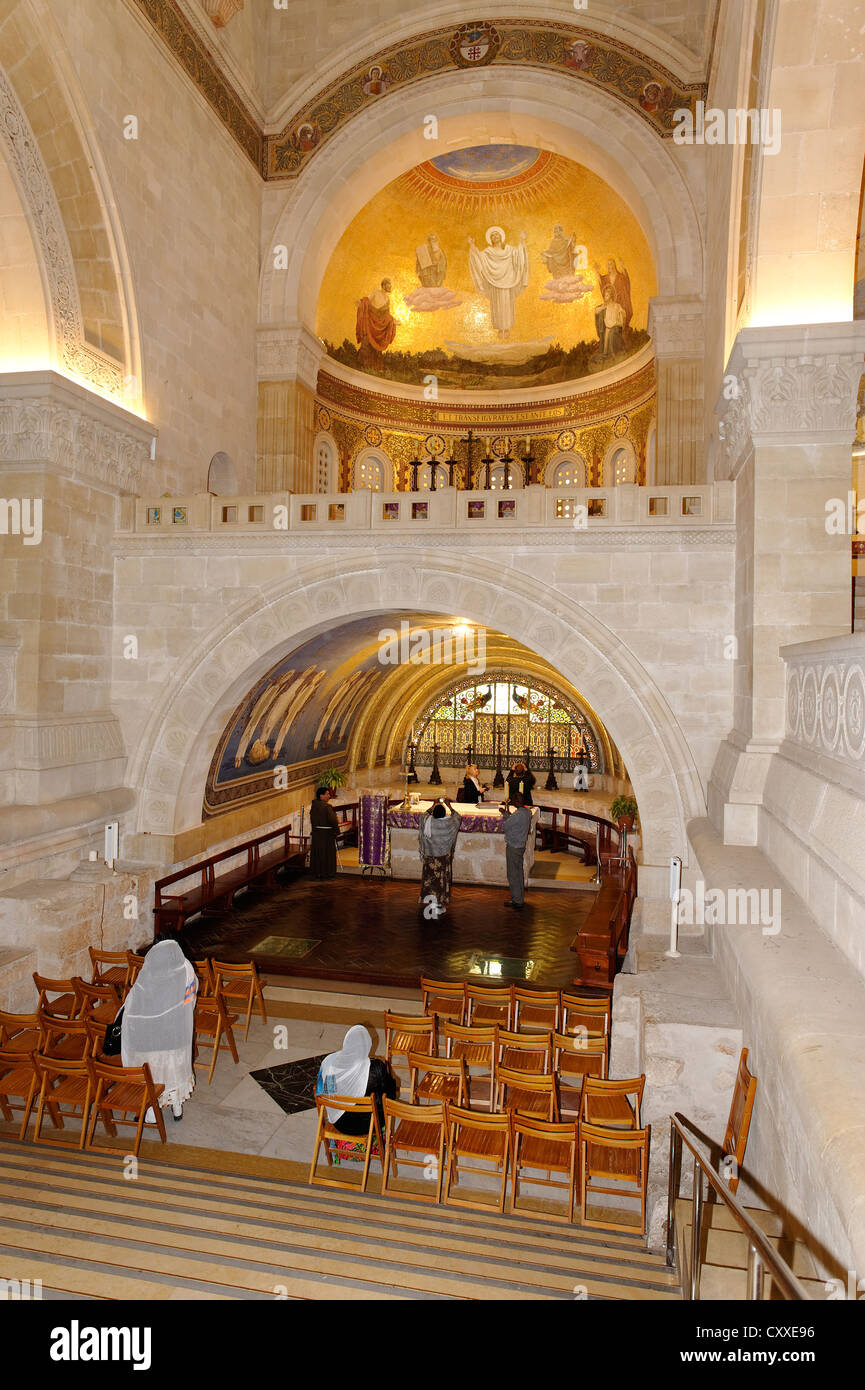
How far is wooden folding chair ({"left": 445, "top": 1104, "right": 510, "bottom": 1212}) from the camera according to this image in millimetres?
5383

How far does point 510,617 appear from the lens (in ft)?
32.5

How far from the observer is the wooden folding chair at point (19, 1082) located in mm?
6199

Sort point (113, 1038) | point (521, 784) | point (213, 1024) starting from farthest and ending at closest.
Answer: point (521, 784), point (213, 1024), point (113, 1038)

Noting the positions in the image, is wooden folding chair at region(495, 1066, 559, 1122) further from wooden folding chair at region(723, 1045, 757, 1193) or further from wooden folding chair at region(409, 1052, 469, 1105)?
wooden folding chair at region(723, 1045, 757, 1193)

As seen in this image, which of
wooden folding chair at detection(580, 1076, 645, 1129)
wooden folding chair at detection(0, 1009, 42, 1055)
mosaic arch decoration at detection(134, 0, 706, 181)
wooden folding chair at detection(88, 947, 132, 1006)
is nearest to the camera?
wooden folding chair at detection(580, 1076, 645, 1129)

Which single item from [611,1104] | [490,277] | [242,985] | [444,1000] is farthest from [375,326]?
[611,1104]

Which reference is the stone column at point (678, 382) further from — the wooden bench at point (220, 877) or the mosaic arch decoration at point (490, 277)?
the wooden bench at point (220, 877)

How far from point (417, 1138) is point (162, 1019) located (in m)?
2.15

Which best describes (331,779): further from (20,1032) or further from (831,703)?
(831,703)

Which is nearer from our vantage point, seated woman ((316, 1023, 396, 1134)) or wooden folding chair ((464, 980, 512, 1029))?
seated woman ((316, 1023, 396, 1134))

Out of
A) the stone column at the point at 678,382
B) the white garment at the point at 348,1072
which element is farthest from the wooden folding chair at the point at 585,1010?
the stone column at the point at 678,382

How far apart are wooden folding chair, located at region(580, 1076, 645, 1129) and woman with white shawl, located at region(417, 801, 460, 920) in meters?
5.86

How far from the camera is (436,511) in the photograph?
10.1 m

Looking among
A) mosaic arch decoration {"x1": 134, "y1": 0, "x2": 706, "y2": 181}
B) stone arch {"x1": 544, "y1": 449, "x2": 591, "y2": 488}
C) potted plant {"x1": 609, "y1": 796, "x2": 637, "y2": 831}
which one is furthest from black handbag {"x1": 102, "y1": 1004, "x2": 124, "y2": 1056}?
stone arch {"x1": 544, "y1": 449, "x2": 591, "y2": 488}
